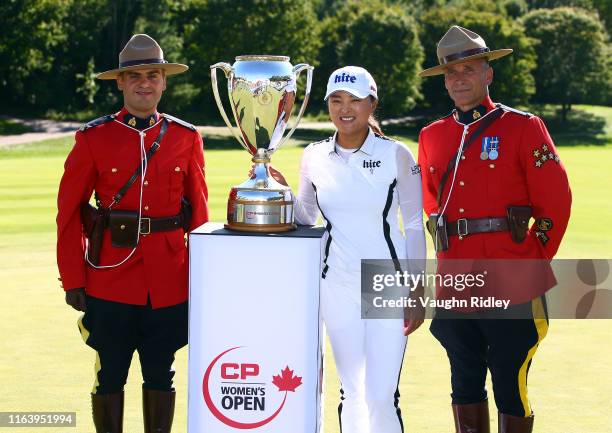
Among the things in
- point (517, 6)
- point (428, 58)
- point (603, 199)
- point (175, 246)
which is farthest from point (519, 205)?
point (517, 6)

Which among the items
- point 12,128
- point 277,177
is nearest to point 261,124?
point 277,177

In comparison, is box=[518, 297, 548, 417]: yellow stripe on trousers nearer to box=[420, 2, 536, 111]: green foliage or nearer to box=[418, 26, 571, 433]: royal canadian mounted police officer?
box=[418, 26, 571, 433]: royal canadian mounted police officer

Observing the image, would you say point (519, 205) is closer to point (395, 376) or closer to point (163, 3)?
point (395, 376)

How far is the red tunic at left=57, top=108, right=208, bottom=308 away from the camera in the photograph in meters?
5.04

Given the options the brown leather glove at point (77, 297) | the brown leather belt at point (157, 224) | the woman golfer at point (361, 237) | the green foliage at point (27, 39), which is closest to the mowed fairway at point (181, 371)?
the brown leather glove at point (77, 297)

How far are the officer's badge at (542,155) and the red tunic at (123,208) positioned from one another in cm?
182

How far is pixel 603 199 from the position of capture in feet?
67.0

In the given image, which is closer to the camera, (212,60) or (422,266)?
(422,266)

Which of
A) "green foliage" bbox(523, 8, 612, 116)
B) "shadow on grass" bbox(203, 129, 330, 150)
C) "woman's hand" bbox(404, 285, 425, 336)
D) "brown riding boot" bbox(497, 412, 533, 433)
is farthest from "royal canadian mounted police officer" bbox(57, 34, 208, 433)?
"green foliage" bbox(523, 8, 612, 116)

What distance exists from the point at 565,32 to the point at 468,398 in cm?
7029

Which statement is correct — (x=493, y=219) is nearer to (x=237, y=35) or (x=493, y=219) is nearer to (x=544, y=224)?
(x=544, y=224)

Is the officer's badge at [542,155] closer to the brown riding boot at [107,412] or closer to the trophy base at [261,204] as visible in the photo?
the trophy base at [261,204]

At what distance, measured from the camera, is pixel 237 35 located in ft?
178

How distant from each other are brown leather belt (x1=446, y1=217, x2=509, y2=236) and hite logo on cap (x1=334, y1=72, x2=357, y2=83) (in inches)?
40.2
